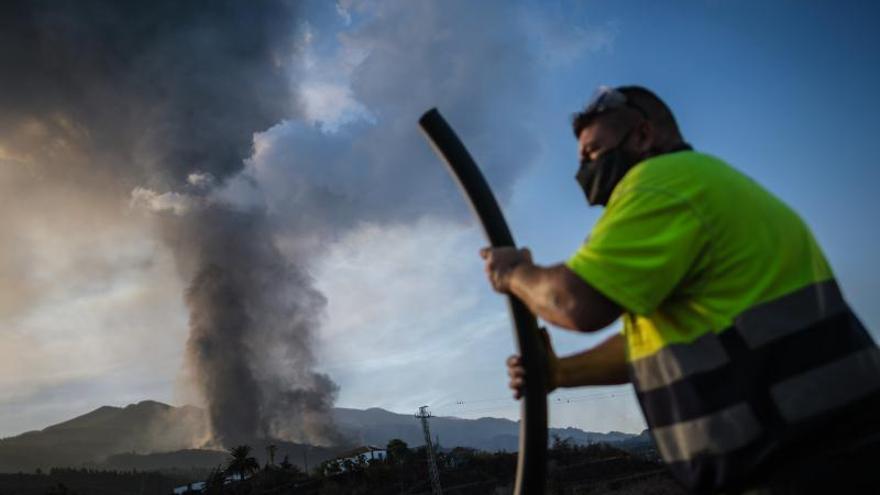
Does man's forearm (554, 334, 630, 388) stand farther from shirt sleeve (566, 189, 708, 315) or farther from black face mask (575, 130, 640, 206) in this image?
shirt sleeve (566, 189, 708, 315)

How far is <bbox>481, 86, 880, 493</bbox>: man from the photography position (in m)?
1.67

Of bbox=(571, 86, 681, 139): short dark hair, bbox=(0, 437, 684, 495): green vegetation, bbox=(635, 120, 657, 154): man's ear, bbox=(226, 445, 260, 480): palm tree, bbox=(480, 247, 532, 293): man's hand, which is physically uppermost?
bbox=(571, 86, 681, 139): short dark hair

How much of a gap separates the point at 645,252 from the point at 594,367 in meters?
1.00

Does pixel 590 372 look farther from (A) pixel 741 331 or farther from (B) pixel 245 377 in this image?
(B) pixel 245 377

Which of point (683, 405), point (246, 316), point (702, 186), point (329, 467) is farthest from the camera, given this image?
point (246, 316)

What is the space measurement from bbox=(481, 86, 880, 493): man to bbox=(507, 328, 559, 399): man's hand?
1.46ft

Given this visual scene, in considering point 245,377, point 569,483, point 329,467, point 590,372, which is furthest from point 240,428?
point 590,372

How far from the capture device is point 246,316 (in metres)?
177

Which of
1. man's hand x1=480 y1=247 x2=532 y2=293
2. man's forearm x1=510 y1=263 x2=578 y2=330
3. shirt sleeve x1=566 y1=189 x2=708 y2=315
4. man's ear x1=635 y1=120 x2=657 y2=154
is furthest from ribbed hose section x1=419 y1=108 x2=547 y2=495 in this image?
man's ear x1=635 y1=120 x2=657 y2=154

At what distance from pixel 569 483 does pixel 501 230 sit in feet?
202

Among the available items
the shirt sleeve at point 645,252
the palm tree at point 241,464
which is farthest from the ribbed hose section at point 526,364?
the palm tree at point 241,464

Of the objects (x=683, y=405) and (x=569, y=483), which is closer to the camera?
(x=683, y=405)

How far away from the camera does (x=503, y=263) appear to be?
7.11 feet

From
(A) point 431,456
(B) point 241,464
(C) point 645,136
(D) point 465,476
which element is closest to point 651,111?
(C) point 645,136
